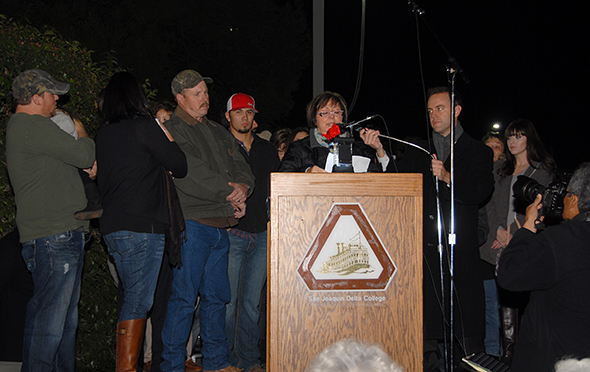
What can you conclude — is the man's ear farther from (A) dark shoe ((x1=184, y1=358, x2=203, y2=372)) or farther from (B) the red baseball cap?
(A) dark shoe ((x1=184, y1=358, x2=203, y2=372))

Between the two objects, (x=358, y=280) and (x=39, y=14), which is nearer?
(x=358, y=280)

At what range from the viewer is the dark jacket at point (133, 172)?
2.92 meters

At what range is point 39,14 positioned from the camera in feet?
40.9

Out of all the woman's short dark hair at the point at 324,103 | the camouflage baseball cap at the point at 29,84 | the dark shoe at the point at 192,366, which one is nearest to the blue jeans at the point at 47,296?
the camouflage baseball cap at the point at 29,84

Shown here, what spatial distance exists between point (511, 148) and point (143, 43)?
1109 cm

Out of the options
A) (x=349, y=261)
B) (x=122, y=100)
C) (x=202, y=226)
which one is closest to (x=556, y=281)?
(x=349, y=261)

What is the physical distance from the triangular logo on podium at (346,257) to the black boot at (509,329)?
7.78ft

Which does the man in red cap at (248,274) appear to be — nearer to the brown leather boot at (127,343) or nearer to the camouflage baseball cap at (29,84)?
the brown leather boot at (127,343)

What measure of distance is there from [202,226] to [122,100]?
1.01 m

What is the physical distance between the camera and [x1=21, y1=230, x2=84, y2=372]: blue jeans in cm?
285

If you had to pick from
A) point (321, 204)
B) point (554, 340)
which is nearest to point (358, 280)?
point (321, 204)

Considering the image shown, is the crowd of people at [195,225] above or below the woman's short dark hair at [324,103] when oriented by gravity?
below

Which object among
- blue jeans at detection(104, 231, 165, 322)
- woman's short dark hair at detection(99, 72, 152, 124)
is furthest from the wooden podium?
woman's short dark hair at detection(99, 72, 152, 124)

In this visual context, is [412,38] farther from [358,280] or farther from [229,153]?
[358,280]
